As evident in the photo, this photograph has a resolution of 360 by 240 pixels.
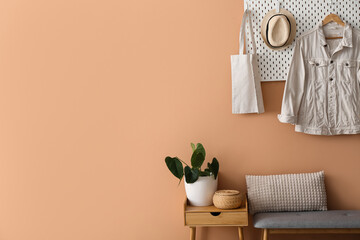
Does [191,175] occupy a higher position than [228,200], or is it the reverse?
[191,175]

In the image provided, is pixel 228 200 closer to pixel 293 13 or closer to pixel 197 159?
pixel 197 159

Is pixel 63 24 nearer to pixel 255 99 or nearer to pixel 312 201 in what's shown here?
pixel 255 99

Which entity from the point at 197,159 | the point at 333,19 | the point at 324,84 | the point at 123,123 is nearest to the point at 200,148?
the point at 197,159

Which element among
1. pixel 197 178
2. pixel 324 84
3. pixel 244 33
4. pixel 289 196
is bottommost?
pixel 289 196

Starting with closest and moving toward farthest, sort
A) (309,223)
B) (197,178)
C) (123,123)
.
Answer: (309,223), (197,178), (123,123)

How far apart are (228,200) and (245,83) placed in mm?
797

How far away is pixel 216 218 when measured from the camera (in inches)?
119

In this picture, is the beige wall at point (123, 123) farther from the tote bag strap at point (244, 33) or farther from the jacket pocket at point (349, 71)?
the jacket pocket at point (349, 71)

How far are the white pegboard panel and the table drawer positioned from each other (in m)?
0.95

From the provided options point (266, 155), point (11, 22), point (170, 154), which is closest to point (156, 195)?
point (170, 154)

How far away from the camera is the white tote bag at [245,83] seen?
10.6ft

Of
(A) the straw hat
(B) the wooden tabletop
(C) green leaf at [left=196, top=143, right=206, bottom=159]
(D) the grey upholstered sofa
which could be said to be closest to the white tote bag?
(A) the straw hat

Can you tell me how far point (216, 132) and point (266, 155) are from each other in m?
0.38

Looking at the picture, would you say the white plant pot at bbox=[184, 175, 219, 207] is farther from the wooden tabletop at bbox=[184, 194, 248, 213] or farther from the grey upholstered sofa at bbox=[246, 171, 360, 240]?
the grey upholstered sofa at bbox=[246, 171, 360, 240]
